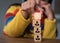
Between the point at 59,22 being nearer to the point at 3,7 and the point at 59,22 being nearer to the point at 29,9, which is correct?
the point at 3,7

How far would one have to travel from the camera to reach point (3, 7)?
1.58 m

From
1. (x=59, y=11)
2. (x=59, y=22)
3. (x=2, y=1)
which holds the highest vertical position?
(x=2, y=1)

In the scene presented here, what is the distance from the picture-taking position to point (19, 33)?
0.90 m

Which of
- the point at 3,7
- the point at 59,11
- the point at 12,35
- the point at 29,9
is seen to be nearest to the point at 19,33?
the point at 12,35

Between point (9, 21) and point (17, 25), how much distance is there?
0.21ft

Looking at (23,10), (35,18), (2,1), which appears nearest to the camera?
(35,18)

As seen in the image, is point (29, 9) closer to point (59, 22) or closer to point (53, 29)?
point (53, 29)

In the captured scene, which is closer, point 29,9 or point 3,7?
point 29,9

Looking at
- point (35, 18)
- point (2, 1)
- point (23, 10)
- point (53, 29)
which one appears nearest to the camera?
point (35, 18)

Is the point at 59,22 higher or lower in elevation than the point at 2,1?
lower

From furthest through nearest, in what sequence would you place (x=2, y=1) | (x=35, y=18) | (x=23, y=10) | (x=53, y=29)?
(x=2, y=1) < (x=53, y=29) < (x=23, y=10) < (x=35, y=18)

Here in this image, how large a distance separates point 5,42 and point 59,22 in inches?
39.4

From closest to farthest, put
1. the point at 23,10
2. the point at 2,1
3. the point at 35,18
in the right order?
the point at 35,18 → the point at 23,10 → the point at 2,1

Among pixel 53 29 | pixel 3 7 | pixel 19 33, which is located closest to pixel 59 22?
pixel 3 7
